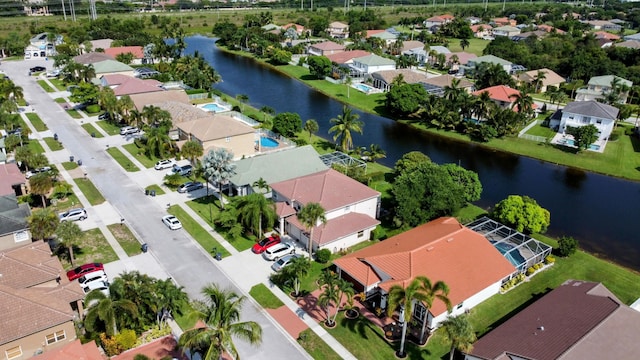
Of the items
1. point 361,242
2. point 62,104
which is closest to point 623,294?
point 361,242

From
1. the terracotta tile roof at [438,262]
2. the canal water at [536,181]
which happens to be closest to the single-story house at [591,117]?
the canal water at [536,181]

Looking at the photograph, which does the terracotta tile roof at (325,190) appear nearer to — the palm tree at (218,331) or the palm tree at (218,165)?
the palm tree at (218,165)

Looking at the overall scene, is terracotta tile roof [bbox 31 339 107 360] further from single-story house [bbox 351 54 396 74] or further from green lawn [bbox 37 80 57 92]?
single-story house [bbox 351 54 396 74]

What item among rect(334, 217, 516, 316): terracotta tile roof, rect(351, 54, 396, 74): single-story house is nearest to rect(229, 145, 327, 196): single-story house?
rect(334, 217, 516, 316): terracotta tile roof

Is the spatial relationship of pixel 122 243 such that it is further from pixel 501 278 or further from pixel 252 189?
pixel 501 278

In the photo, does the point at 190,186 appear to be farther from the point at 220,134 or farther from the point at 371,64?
the point at 371,64

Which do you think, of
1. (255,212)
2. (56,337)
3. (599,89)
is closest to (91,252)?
(56,337)
